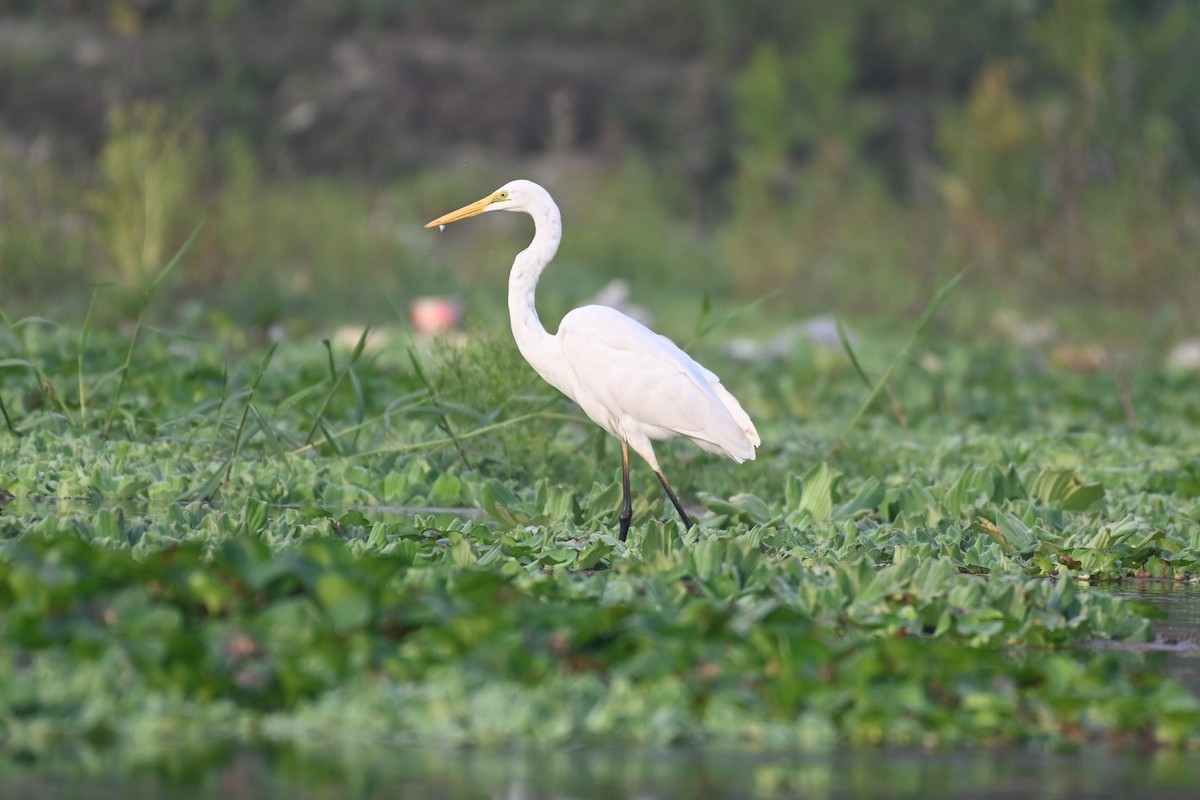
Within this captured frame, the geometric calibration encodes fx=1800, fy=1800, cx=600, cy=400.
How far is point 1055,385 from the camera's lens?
9.88 m

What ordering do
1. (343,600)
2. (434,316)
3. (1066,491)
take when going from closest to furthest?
1. (343,600)
2. (1066,491)
3. (434,316)

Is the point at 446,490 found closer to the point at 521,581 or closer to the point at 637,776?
the point at 521,581

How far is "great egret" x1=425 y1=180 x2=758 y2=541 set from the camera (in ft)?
19.0

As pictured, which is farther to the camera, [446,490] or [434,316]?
[434,316]

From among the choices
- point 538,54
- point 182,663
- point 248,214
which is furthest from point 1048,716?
point 538,54

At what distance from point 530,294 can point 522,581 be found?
210cm

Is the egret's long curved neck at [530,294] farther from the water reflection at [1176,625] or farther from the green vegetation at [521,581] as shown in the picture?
the water reflection at [1176,625]

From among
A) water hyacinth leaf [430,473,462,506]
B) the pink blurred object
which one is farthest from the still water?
the pink blurred object

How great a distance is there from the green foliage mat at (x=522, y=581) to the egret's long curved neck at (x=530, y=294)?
323mm

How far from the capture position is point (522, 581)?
13.5 ft

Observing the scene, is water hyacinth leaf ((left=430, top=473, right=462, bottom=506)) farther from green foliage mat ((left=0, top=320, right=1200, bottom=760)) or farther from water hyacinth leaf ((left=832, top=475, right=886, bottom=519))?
water hyacinth leaf ((left=832, top=475, right=886, bottom=519))

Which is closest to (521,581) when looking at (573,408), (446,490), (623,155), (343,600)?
(343,600)

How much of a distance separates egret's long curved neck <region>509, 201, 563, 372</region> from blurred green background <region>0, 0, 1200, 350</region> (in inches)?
152

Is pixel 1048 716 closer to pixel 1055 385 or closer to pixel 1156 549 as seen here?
pixel 1156 549
